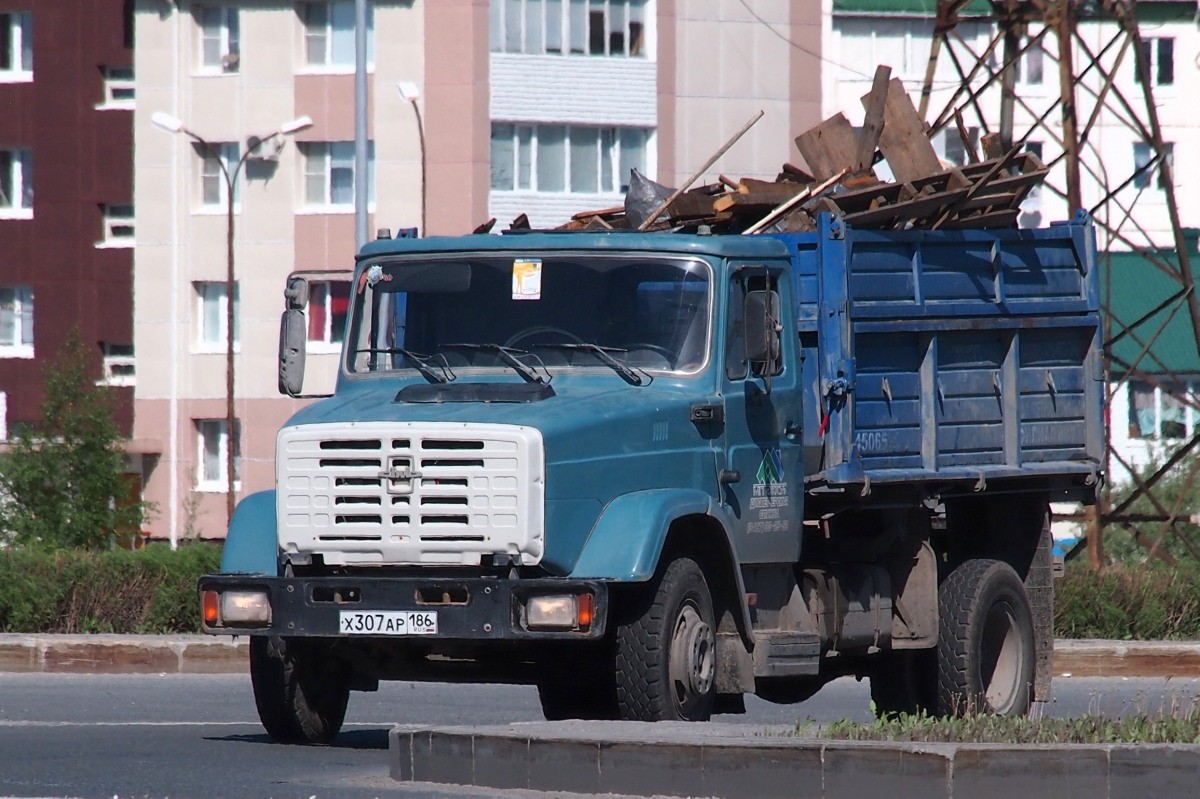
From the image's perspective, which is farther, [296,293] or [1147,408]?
[1147,408]

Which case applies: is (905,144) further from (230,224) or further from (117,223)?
(117,223)

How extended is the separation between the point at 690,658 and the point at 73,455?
1309 inches

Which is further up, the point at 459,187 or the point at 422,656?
the point at 459,187

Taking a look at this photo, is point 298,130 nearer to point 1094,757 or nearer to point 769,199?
point 769,199

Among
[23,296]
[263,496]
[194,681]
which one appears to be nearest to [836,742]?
[263,496]

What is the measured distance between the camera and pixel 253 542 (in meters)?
10.2

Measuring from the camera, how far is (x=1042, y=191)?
59.5 metres

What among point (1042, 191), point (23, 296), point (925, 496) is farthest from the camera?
point (1042, 191)

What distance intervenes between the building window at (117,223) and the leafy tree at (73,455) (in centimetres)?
1000

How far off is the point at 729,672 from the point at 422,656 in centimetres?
144

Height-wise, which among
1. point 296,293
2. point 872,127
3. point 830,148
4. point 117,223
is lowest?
point 296,293

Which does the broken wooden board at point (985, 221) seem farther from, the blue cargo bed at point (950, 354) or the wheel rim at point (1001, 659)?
the wheel rim at point (1001, 659)

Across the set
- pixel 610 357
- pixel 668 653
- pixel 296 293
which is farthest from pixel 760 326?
pixel 296 293

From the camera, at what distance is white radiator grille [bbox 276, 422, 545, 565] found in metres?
9.41
